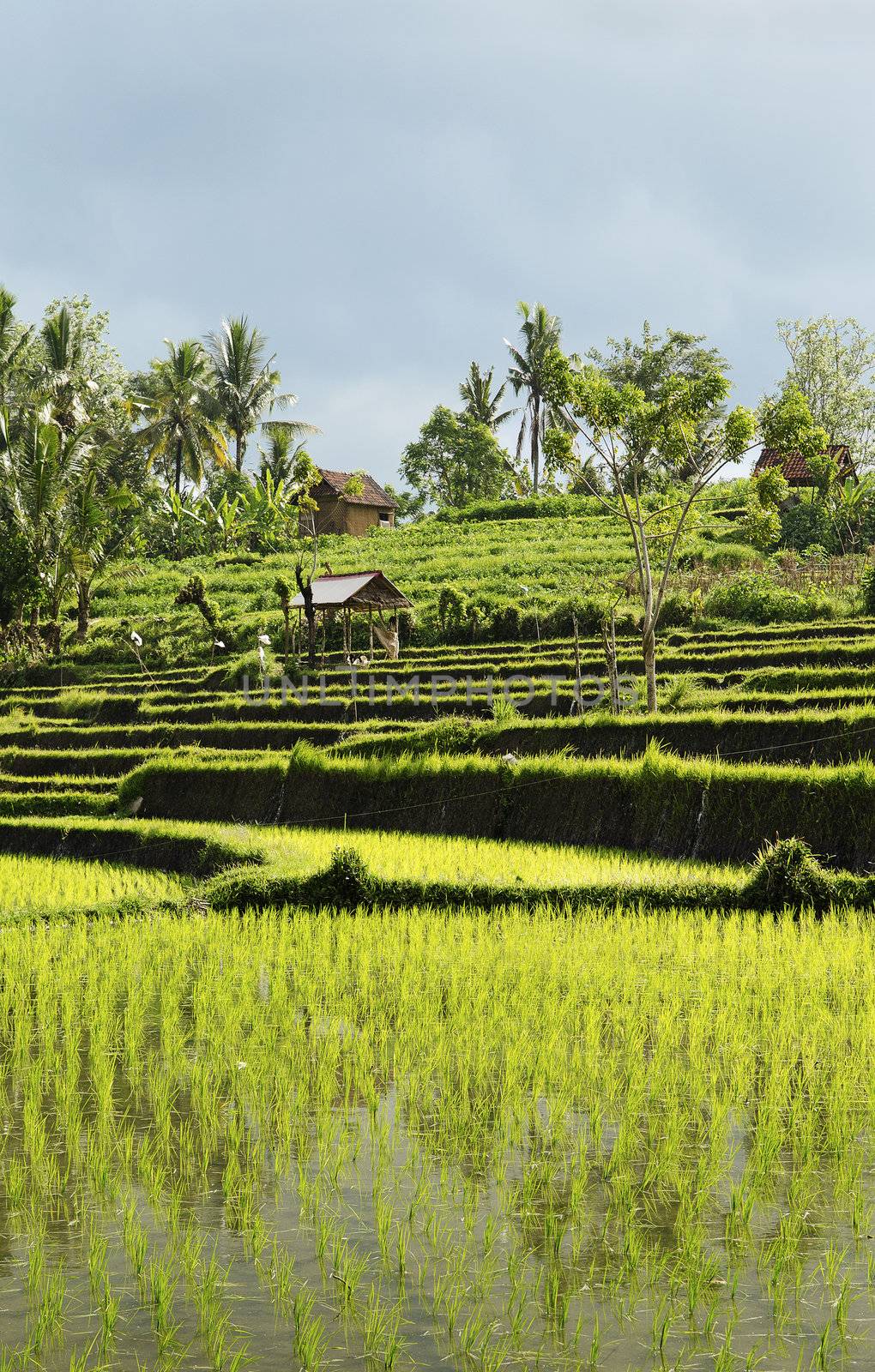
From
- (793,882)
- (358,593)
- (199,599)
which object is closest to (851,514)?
(358,593)

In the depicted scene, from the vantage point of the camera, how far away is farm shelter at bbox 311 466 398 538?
47094 mm

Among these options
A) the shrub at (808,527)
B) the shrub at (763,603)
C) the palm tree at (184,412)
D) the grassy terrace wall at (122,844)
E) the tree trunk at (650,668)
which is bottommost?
the grassy terrace wall at (122,844)

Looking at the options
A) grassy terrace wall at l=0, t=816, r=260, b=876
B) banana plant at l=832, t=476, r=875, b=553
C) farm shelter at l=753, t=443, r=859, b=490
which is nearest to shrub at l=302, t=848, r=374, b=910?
grassy terrace wall at l=0, t=816, r=260, b=876

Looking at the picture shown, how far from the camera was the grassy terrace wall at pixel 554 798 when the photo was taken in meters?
9.96

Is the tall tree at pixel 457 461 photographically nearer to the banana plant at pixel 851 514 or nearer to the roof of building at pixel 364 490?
the roof of building at pixel 364 490

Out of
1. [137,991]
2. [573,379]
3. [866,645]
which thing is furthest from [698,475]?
[137,991]

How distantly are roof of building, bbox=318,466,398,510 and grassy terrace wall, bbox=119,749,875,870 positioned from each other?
1252 inches

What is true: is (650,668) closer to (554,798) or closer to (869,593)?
(554,798)

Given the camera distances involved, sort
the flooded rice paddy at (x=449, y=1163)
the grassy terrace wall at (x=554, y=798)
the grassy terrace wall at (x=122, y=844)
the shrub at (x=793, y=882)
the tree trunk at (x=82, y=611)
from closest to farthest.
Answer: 1. the flooded rice paddy at (x=449, y=1163)
2. the shrub at (x=793, y=882)
3. the grassy terrace wall at (x=554, y=798)
4. the grassy terrace wall at (x=122, y=844)
5. the tree trunk at (x=82, y=611)

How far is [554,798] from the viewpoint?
12227 millimetres

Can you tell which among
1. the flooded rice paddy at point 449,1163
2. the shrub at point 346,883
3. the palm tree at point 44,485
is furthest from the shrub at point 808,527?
the flooded rice paddy at point 449,1163

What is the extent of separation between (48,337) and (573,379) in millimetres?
23688

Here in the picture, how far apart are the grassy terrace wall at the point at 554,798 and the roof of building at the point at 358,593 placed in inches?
388

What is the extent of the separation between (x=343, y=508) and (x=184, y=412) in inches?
321
